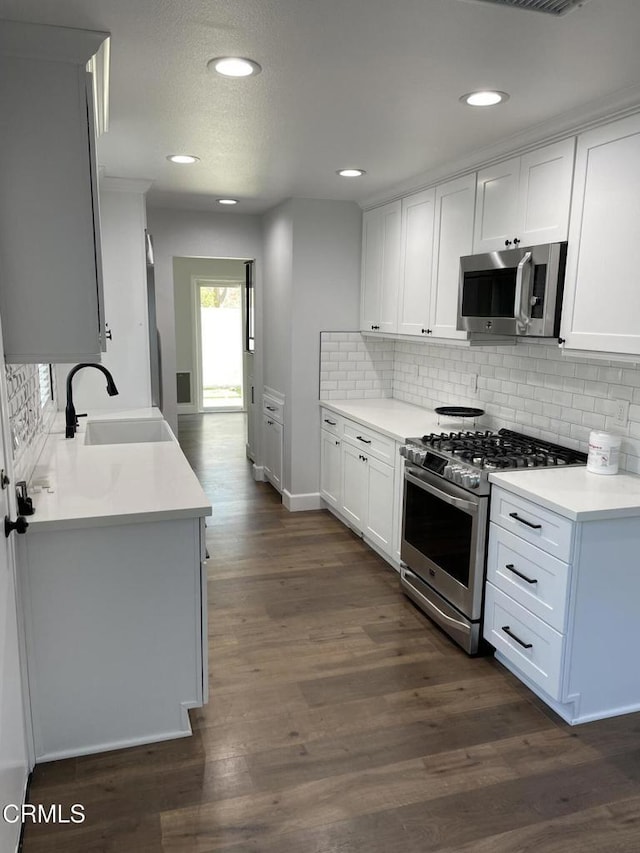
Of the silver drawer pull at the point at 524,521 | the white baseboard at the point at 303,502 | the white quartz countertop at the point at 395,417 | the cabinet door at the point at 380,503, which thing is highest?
the white quartz countertop at the point at 395,417

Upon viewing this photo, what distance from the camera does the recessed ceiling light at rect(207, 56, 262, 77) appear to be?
2.14 m

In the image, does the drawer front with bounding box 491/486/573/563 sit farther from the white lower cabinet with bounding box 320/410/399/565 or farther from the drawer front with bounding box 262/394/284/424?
the drawer front with bounding box 262/394/284/424

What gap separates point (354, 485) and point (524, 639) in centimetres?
193

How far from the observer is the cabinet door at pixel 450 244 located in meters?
3.50

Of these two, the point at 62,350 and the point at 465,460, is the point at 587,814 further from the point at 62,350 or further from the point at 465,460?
the point at 62,350

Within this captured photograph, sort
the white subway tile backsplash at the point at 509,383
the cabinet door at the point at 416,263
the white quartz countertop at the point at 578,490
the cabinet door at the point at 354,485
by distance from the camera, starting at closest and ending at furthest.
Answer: the white quartz countertop at the point at 578,490
the white subway tile backsplash at the point at 509,383
the cabinet door at the point at 416,263
the cabinet door at the point at 354,485

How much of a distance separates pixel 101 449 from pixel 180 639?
1263 mm

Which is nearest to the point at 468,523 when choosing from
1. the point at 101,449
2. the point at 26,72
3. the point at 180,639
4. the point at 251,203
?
the point at 180,639

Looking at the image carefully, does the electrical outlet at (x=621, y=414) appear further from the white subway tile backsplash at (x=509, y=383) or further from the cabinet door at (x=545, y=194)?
the cabinet door at (x=545, y=194)

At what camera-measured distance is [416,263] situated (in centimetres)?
408

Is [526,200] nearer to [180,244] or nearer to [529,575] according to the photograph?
[529,575]

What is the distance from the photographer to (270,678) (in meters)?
2.79

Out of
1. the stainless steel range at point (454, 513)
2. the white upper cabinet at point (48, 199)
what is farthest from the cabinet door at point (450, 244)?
the white upper cabinet at point (48, 199)

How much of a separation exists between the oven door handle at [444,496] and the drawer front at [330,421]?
1281 mm
